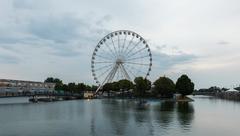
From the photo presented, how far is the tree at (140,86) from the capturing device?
6890 inches

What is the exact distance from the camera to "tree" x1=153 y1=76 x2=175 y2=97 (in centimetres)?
17712

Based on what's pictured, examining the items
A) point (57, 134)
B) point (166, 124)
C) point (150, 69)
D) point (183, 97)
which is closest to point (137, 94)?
point (183, 97)

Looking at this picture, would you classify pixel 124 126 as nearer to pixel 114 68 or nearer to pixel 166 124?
pixel 166 124

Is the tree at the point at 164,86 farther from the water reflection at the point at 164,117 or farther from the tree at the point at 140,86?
the water reflection at the point at 164,117

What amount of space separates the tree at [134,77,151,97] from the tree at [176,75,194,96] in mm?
14763

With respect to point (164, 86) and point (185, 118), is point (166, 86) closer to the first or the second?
point (164, 86)

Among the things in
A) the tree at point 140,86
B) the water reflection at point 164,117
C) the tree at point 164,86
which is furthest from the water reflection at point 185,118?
the tree at point 164,86

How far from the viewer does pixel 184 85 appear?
176 m

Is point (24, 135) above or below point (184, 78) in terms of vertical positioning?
below

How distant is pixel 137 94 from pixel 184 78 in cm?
2330

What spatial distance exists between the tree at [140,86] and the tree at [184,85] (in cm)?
1476

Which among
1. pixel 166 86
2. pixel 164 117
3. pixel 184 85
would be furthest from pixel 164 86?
pixel 164 117

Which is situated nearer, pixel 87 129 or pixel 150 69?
pixel 87 129

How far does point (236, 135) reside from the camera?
177 ft
